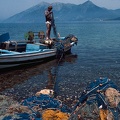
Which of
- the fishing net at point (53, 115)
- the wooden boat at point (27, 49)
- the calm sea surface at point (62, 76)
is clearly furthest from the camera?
the wooden boat at point (27, 49)

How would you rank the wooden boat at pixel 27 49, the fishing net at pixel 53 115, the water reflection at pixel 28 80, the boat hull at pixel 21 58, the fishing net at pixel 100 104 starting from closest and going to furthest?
the fishing net at pixel 100 104 → the fishing net at pixel 53 115 → the water reflection at pixel 28 80 → the boat hull at pixel 21 58 → the wooden boat at pixel 27 49

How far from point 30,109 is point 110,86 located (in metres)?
2.99

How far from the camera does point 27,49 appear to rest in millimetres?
24406

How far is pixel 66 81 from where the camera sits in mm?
18016

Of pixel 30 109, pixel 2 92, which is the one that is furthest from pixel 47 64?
pixel 30 109

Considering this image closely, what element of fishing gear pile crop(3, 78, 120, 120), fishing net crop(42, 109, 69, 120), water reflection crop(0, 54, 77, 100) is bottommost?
water reflection crop(0, 54, 77, 100)

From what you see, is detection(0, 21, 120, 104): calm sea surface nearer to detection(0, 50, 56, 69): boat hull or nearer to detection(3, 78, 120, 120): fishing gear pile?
detection(0, 50, 56, 69): boat hull

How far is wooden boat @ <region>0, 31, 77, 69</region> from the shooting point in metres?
20.8

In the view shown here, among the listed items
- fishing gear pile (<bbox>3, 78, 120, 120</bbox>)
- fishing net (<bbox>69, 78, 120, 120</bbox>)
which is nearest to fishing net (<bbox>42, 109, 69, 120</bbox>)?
fishing gear pile (<bbox>3, 78, 120, 120</bbox>)

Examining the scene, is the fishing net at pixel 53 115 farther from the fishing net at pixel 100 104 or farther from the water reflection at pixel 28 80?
the water reflection at pixel 28 80

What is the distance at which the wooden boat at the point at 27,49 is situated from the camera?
68.2 ft

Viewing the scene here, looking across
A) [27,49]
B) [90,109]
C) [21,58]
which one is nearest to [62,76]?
[21,58]

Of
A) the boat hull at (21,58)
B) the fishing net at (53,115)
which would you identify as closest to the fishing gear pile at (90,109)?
the fishing net at (53,115)

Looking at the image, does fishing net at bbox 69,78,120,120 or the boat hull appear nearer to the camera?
fishing net at bbox 69,78,120,120
